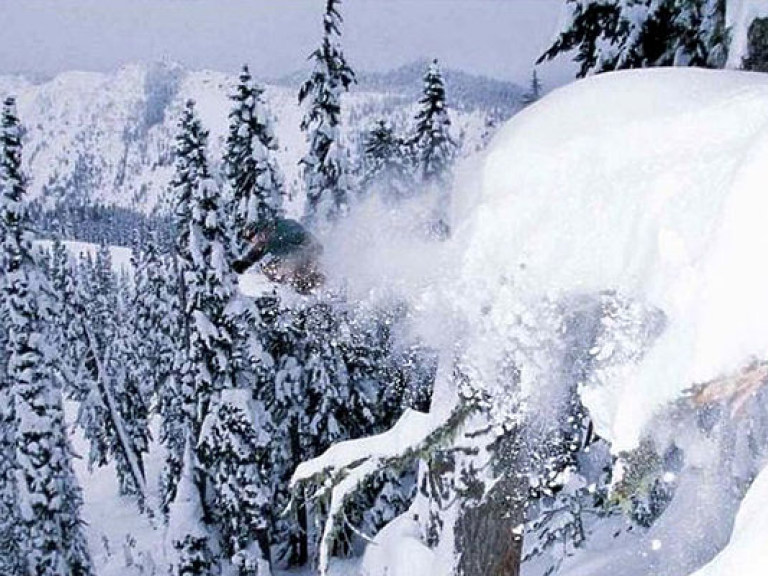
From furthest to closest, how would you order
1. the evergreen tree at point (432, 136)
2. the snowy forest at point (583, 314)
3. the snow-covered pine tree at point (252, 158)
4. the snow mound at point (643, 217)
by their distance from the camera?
the evergreen tree at point (432, 136), the snow-covered pine tree at point (252, 158), the snowy forest at point (583, 314), the snow mound at point (643, 217)

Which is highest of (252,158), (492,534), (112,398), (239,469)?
(252,158)

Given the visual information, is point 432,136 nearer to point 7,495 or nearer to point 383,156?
point 383,156

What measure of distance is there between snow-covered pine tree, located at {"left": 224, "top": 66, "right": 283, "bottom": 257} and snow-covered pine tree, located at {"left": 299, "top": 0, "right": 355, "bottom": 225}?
1082 mm

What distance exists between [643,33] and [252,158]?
15.3 meters

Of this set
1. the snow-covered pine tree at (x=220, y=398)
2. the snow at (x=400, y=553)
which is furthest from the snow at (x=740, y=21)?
the snow-covered pine tree at (x=220, y=398)

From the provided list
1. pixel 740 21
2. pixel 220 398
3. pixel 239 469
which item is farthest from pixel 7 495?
pixel 740 21

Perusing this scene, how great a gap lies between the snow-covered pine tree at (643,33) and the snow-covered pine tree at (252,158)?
46.1ft

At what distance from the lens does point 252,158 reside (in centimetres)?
1998

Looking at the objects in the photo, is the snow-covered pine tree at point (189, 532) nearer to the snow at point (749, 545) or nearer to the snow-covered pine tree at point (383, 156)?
the snow-covered pine tree at point (383, 156)

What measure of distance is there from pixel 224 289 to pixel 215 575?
25.0 feet

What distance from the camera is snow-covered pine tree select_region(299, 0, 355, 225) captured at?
2062cm

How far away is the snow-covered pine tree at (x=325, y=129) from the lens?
20625mm

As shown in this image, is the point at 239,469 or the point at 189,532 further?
the point at 239,469

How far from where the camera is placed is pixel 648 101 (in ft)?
10.5
